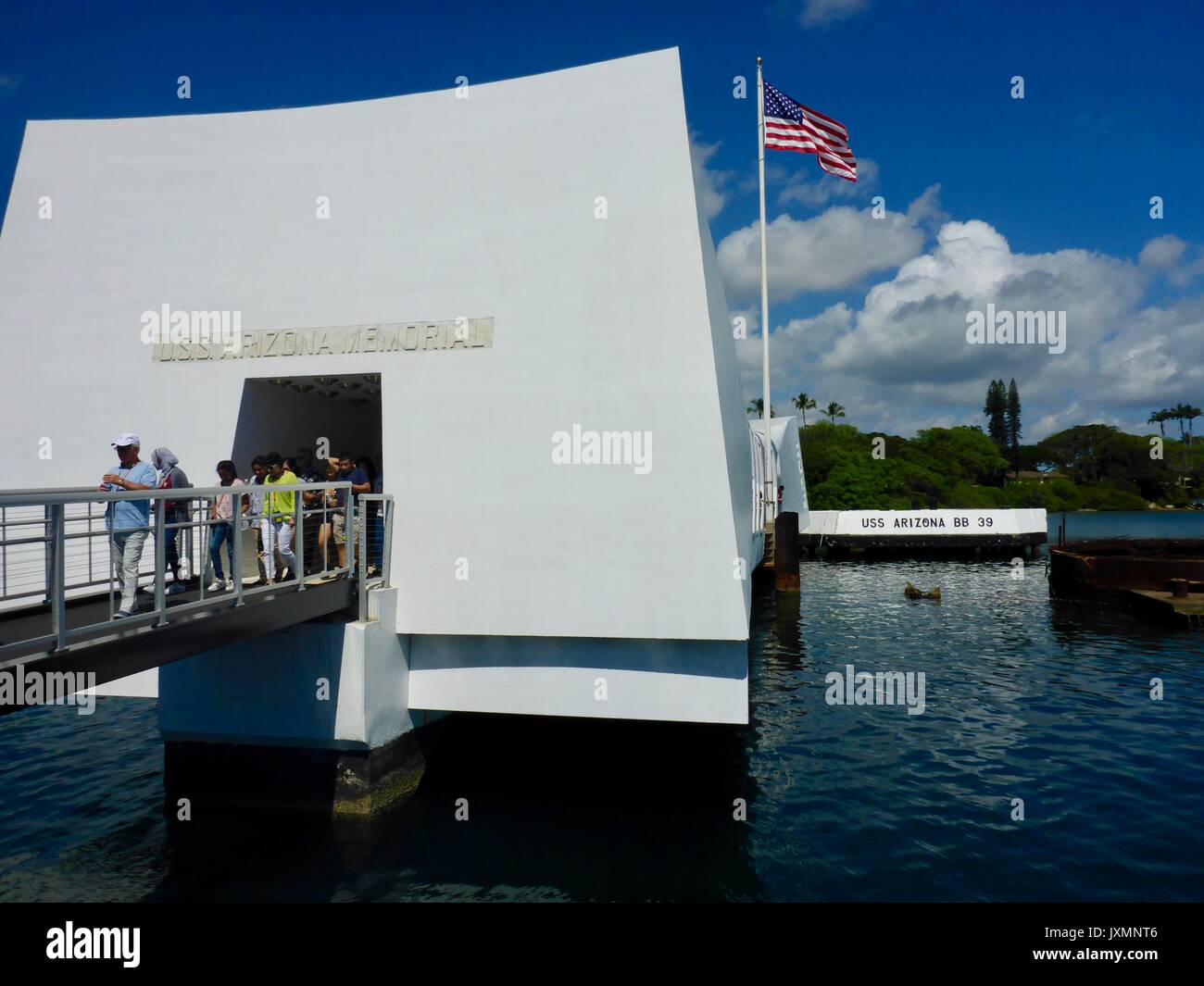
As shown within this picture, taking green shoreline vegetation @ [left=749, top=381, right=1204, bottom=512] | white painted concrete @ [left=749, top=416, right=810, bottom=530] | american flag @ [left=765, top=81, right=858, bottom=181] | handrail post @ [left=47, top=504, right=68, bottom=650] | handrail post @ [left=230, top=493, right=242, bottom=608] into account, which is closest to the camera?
handrail post @ [left=47, top=504, right=68, bottom=650]

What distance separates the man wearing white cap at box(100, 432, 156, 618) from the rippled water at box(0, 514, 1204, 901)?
3444 millimetres

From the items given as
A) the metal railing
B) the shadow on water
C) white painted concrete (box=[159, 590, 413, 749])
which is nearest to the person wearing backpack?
the metal railing

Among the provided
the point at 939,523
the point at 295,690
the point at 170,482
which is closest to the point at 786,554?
the point at 939,523

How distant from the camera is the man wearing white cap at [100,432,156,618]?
691 centimetres

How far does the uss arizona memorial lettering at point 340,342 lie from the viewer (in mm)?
10078

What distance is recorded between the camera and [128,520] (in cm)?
755

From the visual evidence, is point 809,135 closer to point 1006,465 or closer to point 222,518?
point 222,518

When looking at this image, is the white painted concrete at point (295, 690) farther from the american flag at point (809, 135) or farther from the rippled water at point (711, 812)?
the american flag at point (809, 135)

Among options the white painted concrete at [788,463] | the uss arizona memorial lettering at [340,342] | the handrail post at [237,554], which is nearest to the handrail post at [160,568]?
the handrail post at [237,554]

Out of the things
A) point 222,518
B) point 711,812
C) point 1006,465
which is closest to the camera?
point 222,518

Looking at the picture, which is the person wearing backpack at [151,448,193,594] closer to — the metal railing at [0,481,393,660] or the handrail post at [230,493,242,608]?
the metal railing at [0,481,393,660]

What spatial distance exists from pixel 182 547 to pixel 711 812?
7806 millimetres
